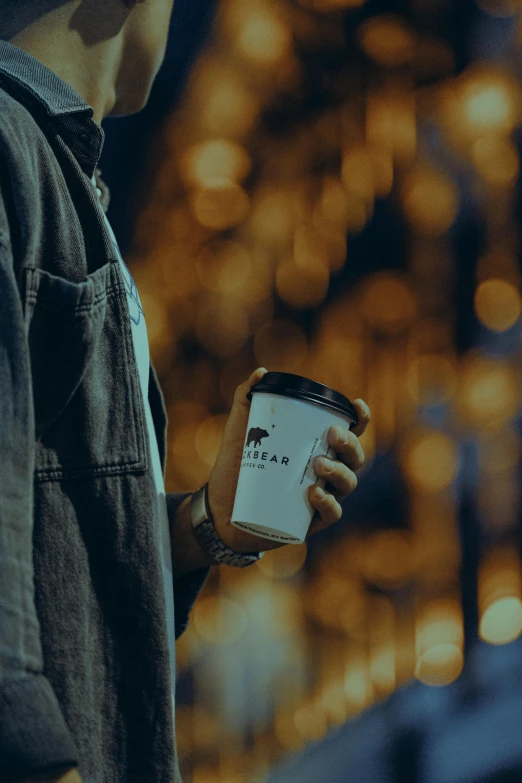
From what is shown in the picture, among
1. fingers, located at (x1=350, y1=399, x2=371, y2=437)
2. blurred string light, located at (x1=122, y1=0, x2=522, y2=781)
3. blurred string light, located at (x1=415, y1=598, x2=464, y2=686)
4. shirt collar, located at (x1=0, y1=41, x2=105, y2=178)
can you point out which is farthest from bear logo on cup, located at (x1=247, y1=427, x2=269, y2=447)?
blurred string light, located at (x1=415, y1=598, x2=464, y2=686)

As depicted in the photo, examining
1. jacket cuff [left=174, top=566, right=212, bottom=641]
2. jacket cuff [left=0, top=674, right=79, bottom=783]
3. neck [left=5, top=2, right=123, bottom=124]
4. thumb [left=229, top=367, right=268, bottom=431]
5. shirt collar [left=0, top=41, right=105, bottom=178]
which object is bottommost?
jacket cuff [left=174, top=566, right=212, bottom=641]

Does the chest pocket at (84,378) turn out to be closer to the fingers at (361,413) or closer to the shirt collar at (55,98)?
the shirt collar at (55,98)

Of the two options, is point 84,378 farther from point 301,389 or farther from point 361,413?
point 361,413

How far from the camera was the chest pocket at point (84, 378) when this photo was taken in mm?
727

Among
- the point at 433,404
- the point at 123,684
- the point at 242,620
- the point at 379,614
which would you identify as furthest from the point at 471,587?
the point at 123,684

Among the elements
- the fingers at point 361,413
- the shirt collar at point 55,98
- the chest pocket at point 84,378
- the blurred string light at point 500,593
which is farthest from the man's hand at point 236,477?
the blurred string light at point 500,593

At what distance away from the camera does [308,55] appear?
238 centimetres

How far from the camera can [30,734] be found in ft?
1.79

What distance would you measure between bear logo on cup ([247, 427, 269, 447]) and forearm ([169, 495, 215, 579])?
23 cm

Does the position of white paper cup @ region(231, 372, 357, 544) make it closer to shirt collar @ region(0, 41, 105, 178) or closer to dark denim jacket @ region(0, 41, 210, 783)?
dark denim jacket @ region(0, 41, 210, 783)

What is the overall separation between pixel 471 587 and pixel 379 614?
34 centimetres

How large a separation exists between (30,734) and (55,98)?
671mm

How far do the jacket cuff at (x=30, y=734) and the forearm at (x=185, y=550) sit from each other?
543mm

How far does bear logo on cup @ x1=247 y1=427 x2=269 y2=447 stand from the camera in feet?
3.11
